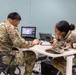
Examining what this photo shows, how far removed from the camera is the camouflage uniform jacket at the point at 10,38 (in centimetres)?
283

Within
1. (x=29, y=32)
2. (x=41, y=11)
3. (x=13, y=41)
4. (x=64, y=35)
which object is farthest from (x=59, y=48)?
(x=41, y=11)

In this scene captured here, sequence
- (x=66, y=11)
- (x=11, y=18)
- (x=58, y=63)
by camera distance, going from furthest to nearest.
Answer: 1. (x=66, y=11)
2. (x=11, y=18)
3. (x=58, y=63)

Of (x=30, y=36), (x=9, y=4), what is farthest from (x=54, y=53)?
(x=9, y=4)

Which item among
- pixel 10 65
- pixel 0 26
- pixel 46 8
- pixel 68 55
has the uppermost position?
pixel 46 8

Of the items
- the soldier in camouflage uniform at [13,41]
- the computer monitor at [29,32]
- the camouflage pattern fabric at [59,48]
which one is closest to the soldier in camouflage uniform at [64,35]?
the camouflage pattern fabric at [59,48]

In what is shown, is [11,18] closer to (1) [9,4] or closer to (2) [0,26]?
(2) [0,26]

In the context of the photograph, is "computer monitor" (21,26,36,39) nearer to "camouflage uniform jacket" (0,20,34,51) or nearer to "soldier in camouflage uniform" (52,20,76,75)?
"camouflage uniform jacket" (0,20,34,51)

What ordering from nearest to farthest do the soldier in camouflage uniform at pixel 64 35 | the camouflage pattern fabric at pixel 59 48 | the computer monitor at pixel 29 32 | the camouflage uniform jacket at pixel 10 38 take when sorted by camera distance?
the camouflage pattern fabric at pixel 59 48 < the soldier in camouflage uniform at pixel 64 35 < the camouflage uniform jacket at pixel 10 38 < the computer monitor at pixel 29 32

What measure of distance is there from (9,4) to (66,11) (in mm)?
2027

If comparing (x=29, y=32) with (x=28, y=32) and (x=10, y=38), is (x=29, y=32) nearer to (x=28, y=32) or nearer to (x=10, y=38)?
(x=28, y=32)

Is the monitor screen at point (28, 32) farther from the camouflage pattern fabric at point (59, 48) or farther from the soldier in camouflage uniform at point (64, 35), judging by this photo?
the camouflage pattern fabric at point (59, 48)

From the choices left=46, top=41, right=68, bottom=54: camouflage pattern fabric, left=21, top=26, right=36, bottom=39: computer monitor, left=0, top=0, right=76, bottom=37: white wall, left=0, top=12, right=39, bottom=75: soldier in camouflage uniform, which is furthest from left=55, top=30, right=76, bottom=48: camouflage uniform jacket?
left=0, top=0, right=76, bottom=37: white wall

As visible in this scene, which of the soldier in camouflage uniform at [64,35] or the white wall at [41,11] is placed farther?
the white wall at [41,11]

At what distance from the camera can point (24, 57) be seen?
3.11 meters
